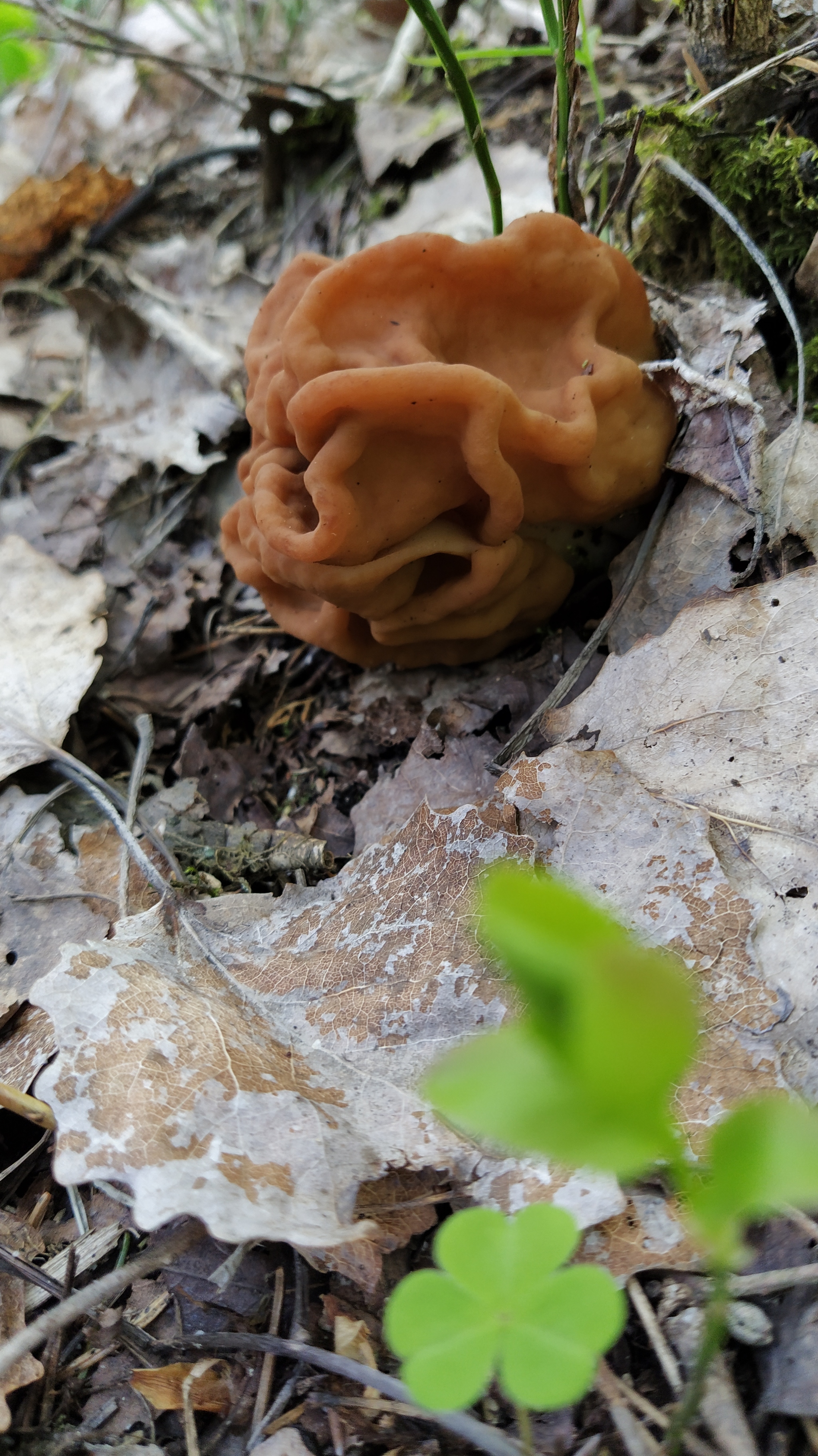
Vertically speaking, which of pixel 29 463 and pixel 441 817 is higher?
pixel 29 463

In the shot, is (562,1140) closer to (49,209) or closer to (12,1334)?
(12,1334)

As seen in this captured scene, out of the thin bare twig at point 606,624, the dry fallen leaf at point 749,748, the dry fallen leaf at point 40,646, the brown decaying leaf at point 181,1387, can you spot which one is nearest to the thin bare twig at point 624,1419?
the dry fallen leaf at point 749,748

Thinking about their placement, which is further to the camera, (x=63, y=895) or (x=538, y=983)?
(x=63, y=895)

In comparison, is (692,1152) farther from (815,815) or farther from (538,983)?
(538,983)

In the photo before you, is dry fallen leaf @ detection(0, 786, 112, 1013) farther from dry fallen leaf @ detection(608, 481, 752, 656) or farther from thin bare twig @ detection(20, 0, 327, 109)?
thin bare twig @ detection(20, 0, 327, 109)

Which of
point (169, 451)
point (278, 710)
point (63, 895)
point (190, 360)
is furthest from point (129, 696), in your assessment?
point (190, 360)

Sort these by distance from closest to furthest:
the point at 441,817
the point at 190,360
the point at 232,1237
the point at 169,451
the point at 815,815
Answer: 1. the point at 232,1237
2. the point at 815,815
3. the point at 441,817
4. the point at 169,451
5. the point at 190,360

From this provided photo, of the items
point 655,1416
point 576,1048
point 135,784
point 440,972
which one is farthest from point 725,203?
point 655,1416
